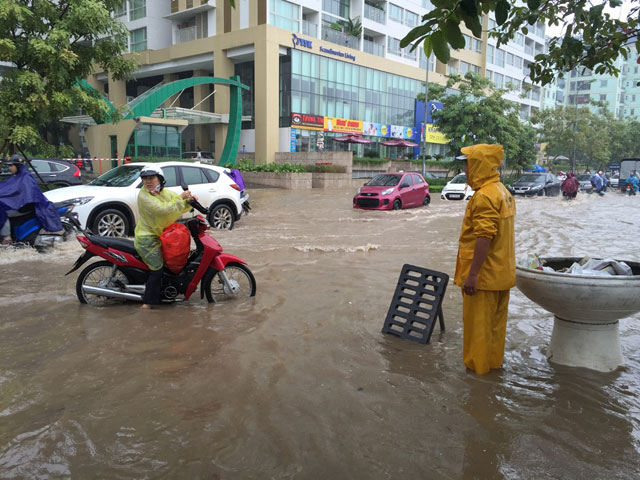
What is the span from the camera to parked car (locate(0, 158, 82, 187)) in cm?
1548

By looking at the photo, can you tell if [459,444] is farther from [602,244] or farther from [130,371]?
[602,244]

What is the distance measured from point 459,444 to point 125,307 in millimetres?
4254

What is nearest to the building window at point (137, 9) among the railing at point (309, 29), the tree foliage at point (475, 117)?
the railing at point (309, 29)

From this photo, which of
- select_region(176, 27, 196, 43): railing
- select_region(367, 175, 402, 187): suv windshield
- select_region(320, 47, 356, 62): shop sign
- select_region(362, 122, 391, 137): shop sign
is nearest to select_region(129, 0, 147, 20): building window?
select_region(176, 27, 196, 43): railing

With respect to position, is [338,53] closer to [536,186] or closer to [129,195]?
[536,186]

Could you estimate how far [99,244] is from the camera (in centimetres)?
574

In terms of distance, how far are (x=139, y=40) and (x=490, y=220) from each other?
4614 cm

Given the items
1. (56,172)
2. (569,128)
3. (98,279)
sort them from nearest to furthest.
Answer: (98,279) → (56,172) → (569,128)

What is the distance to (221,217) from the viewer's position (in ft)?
40.0

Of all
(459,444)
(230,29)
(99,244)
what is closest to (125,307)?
(99,244)

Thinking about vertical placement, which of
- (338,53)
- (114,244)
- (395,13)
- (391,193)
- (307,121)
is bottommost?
(114,244)

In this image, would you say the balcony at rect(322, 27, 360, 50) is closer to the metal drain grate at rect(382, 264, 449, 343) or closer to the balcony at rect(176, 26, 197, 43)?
the balcony at rect(176, 26, 197, 43)

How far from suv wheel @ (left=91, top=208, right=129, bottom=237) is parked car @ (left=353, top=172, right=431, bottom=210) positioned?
953cm

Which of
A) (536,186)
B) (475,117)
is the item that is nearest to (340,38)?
(475,117)
